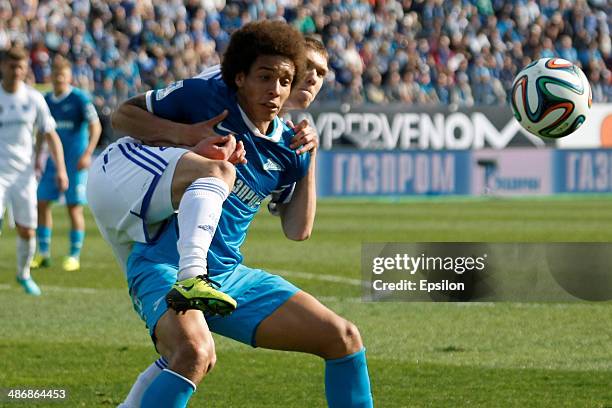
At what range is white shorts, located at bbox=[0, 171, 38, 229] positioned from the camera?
11273 mm

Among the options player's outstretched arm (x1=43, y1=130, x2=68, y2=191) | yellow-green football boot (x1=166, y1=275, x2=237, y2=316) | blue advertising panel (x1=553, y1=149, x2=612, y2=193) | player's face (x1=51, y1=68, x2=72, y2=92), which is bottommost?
blue advertising panel (x1=553, y1=149, x2=612, y2=193)

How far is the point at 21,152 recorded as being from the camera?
1149 cm

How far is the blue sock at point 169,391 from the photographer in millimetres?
4402

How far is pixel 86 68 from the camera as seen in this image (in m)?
26.0

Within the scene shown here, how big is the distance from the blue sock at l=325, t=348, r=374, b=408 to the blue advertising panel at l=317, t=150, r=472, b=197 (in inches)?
778

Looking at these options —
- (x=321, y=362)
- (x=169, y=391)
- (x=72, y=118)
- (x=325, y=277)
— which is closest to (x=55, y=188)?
(x=72, y=118)

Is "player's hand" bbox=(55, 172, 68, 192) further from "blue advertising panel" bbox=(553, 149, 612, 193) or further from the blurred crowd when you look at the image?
"blue advertising panel" bbox=(553, 149, 612, 193)

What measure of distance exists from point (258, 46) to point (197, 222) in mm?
842

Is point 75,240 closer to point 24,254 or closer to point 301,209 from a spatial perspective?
point 24,254

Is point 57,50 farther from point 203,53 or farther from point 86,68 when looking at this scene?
point 203,53

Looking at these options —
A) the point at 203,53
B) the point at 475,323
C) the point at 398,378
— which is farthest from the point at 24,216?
the point at 203,53

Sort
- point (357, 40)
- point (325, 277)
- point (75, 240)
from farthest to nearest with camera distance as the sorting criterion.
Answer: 1. point (357, 40)
2. point (75, 240)
3. point (325, 277)

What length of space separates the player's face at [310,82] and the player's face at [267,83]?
26.5 inches

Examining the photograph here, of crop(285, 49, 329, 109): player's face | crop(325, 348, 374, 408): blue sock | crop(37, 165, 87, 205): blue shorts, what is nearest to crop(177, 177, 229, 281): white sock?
crop(325, 348, 374, 408): blue sock
